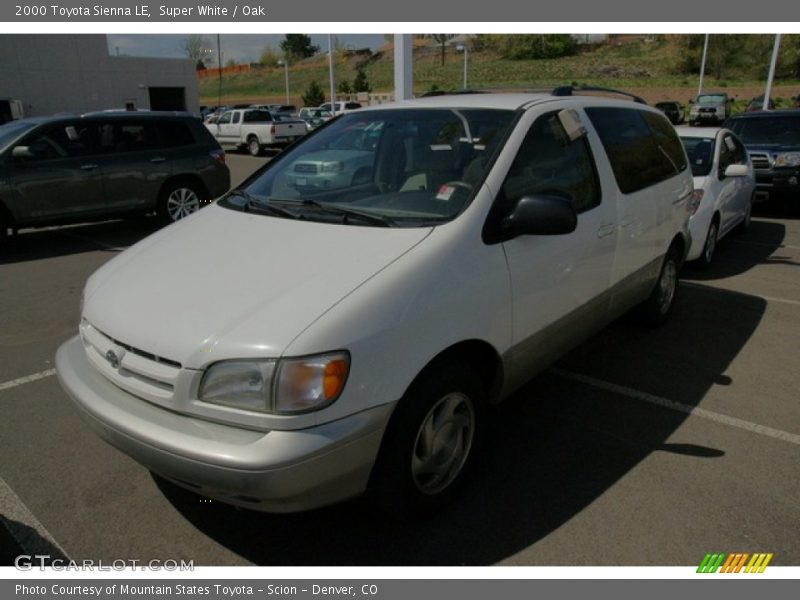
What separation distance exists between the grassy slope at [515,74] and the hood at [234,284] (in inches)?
2109

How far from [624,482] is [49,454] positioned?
9.86 ft

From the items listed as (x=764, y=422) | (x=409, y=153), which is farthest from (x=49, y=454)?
(x=764, y=422)

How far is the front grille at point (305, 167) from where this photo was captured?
3.71 m

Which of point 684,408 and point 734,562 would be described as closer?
point 734,562

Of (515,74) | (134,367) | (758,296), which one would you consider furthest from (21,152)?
(515,74)

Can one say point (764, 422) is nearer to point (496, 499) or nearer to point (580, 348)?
point (580, 348)

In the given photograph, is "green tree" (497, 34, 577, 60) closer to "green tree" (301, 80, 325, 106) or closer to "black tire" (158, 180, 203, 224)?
"green tree" (301, 80, 325, 106)

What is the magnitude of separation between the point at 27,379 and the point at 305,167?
2.49 metres

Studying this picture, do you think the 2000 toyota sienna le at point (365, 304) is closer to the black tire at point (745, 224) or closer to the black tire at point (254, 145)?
the black tire at point (745, 224)

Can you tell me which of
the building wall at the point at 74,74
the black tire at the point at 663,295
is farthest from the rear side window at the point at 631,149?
the building wall at the point at 74,74

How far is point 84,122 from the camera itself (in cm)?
863

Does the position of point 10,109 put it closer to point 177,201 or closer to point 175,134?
point 175,134

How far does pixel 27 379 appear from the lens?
4.36m

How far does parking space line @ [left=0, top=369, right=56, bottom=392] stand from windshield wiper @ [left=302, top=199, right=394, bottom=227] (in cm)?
251
